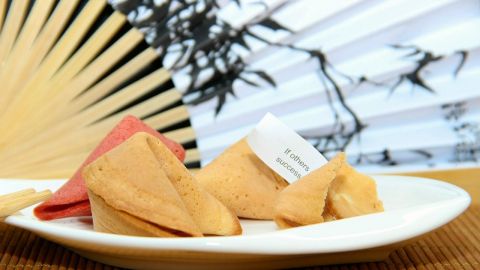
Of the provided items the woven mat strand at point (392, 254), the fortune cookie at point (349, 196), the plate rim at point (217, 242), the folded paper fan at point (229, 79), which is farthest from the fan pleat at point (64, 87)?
the plate rim at point (217, 242)

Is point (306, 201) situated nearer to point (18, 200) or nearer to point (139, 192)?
point (139, 192)

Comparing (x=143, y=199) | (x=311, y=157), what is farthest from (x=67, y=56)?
(x=143, y=199)

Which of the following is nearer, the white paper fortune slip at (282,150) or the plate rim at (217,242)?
the plate rim at (217,242)

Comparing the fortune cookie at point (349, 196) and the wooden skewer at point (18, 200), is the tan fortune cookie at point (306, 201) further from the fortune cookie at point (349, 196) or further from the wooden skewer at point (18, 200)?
the wooden skewer at point (18, 200)

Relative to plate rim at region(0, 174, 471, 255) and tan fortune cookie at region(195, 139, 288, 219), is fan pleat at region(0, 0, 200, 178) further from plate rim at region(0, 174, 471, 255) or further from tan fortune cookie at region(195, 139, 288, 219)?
plate rim at region(0, 174, 471, 255)

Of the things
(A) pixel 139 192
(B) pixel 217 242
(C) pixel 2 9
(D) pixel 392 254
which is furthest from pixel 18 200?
(C) pixel 2 9

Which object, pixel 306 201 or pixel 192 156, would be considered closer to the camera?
pixel 306 201

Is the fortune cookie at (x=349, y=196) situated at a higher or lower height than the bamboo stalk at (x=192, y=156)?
higher
